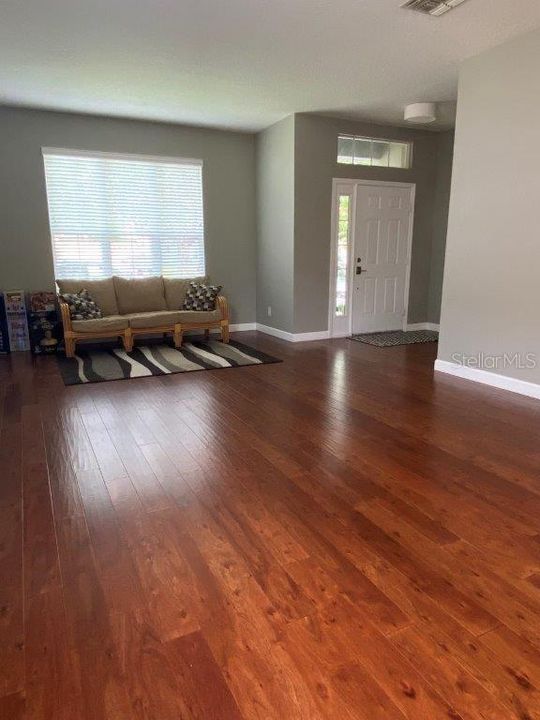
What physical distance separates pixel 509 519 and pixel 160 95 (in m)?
4.91

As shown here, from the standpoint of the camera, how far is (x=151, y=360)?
5.05 m

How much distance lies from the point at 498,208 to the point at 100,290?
14.7 feet

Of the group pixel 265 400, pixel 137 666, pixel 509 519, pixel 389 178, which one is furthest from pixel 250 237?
pixel 137 666

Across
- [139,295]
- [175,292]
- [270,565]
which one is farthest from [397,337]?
[270,565]

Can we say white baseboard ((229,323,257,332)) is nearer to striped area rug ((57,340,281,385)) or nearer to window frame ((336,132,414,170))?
striped area rug ((57,340,281,385))

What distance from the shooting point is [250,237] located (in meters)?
6.79

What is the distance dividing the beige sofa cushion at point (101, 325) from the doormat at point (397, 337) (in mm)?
3006

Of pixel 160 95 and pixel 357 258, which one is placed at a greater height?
pixel 160 95

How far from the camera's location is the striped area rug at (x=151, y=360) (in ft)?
14.9

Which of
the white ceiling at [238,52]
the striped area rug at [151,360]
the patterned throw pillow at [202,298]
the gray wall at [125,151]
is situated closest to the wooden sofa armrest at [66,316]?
the striped area rug at [151,360]

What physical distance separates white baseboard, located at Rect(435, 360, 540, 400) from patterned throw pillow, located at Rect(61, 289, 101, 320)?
3.91m

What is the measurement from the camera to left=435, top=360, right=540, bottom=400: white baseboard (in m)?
3.77

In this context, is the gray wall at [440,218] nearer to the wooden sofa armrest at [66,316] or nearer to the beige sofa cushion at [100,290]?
the beige sofa cushion at [100,290]

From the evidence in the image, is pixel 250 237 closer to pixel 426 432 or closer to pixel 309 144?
pixel 309 144
